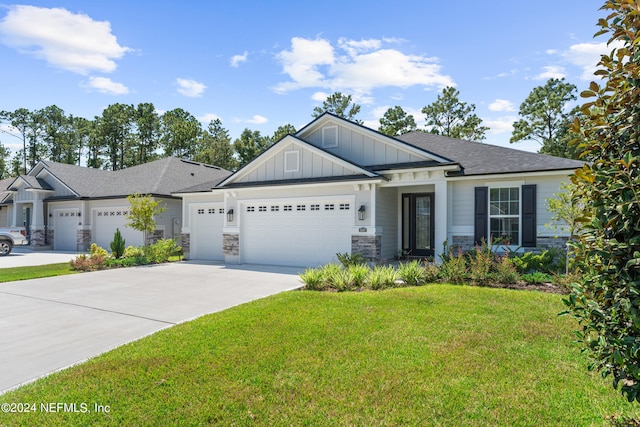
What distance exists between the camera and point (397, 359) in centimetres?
427

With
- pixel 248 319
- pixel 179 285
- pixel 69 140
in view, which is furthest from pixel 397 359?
pixel 69 140

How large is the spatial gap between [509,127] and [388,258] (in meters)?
22.9

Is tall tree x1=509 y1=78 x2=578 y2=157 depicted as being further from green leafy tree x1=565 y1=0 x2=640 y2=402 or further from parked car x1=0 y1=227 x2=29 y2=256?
parked car x1=0 y1=227 x2=29 y2=256

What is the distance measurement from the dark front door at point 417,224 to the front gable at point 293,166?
10.5 ft

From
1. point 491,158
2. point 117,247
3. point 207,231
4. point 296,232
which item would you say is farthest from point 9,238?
point 491,158

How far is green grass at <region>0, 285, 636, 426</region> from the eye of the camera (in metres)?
3.16

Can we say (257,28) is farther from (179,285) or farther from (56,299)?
(56,299)

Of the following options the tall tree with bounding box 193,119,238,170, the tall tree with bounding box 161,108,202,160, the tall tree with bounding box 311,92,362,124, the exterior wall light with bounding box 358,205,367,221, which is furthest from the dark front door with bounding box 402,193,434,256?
the tall tree with bounding box 161,108,202,160

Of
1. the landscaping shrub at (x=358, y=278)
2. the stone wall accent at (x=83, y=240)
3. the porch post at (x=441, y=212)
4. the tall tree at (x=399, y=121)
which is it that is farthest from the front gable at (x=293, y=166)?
the tall tree at (x=399, y=121)

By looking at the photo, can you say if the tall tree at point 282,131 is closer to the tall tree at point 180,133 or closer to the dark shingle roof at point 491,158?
the tall tree at point 180,133

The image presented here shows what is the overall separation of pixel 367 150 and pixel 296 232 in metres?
4.04

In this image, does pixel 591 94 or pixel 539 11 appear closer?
pixel 591 94

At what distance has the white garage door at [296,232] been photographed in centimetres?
1285

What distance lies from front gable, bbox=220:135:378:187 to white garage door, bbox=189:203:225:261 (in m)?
2.06
